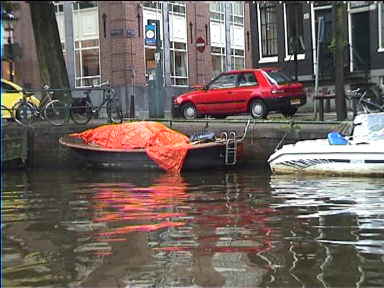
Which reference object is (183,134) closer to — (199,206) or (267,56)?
(199,206)

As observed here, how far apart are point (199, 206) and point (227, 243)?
9.55 feet

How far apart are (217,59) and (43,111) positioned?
17.4 metres

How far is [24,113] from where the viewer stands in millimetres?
17406

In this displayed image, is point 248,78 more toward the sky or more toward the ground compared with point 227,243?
more toward the sky

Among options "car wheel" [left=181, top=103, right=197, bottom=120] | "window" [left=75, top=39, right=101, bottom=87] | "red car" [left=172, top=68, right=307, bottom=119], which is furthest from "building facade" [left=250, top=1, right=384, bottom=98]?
"window" [left=75, top=39, right=101, bottom=87]

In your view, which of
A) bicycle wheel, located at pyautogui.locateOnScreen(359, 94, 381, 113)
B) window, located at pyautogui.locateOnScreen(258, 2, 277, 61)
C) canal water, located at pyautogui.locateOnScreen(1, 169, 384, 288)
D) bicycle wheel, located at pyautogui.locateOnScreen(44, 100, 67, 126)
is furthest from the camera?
window, located at pyautogui.locateOnScreen(258, 2, 277, 61)

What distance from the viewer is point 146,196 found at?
443 inches

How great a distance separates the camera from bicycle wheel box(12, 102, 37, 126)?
1725 cm

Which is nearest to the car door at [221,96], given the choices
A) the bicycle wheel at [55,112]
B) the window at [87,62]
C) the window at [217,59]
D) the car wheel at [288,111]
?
the car wheel at [288,111]

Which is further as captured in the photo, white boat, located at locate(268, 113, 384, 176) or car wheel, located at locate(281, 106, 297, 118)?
car wheel, located at locate(281, 106, 297, 118)

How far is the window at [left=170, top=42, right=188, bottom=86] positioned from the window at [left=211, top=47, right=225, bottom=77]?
1540 millimetres

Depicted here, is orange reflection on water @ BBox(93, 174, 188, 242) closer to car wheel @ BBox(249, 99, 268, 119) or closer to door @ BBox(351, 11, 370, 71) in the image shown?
car wheel @ BBox(249, 99, 268, 119)

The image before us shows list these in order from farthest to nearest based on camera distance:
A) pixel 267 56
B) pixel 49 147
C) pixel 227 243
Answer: pixel 267 56
pixel 49 147
pixel 227 243

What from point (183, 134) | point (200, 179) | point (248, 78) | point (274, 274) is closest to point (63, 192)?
point (200, 179)
